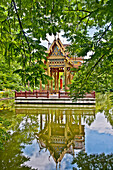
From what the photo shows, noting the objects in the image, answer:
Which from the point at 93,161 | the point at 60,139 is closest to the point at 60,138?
the point at 60,139

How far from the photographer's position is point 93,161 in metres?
3.02

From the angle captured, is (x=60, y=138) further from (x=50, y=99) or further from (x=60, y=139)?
(x=50, y=99)

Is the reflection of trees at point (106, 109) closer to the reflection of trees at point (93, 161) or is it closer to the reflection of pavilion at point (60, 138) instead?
the reflection of pavilion at point (60, 138)

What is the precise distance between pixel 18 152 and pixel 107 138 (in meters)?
2.79

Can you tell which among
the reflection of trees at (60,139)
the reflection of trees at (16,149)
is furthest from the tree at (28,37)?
the reflection of trees at (60,139)

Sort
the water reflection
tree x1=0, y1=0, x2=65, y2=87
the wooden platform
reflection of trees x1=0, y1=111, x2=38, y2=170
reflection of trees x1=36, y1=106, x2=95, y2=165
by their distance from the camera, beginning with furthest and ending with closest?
the wooden platform → reflection of trees x1=36, y1=106, x2=95, y2=165 → the water reflection → reflection of trees x1=0, y1=111, x2=38, y2=170 → tree x1=0, y1=0, x2=65, y2=87

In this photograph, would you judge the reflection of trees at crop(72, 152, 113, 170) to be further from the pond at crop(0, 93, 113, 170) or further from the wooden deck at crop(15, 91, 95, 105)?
the wooden deck at crop(15, 91, 95, 105)

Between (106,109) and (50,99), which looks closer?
(106,109)

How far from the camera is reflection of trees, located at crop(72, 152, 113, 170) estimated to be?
2.79 metres

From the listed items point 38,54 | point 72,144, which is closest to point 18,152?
point 72,144

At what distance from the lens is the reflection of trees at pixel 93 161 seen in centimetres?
279

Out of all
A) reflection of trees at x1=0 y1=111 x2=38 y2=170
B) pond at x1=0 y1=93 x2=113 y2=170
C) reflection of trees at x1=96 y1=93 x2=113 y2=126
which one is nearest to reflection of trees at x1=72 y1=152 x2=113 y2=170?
pond at x1=0 y1=93 x2=113 y2=170

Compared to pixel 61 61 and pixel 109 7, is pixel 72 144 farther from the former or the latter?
pixel 61 61

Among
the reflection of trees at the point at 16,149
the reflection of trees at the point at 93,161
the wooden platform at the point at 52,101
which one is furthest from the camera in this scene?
the wooden platform at the point at 52,101
